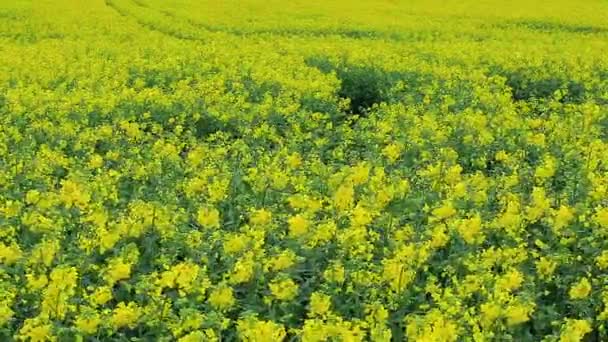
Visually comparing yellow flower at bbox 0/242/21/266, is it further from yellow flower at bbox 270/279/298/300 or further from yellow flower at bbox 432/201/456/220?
yellow flower at bbox 432/201/456/220

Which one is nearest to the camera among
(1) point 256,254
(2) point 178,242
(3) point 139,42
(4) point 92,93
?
(1) point 256,254

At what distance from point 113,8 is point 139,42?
9151 mm

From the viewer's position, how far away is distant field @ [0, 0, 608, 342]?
3.59 meters

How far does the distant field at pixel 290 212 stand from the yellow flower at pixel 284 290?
1 cm

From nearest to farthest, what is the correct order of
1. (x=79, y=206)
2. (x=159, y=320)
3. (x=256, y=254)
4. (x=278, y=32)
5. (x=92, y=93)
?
1. (x=159, y=320)
2. (x=256, y=254)
3. (x=79, y=206)
4. (x=92, y=93)
5. (x=278, y=32)

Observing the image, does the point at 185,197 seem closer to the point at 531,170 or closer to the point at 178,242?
the point at 178,242

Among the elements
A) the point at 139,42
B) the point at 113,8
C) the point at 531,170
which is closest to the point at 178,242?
the point at 531,170

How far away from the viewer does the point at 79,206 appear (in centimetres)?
465

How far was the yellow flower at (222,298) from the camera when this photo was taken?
3.56 meters

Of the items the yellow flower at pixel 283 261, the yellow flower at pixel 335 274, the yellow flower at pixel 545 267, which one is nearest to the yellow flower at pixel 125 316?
the yellow flower at pixel 283 261

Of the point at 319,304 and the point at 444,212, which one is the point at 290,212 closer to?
the point at 444,212

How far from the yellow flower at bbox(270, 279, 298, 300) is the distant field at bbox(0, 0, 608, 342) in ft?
0.04

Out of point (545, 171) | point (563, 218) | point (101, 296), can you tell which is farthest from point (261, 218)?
point (545, 171)

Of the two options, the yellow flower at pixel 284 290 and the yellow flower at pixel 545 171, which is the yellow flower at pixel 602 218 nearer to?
the yellow flower at pixel 545 171
